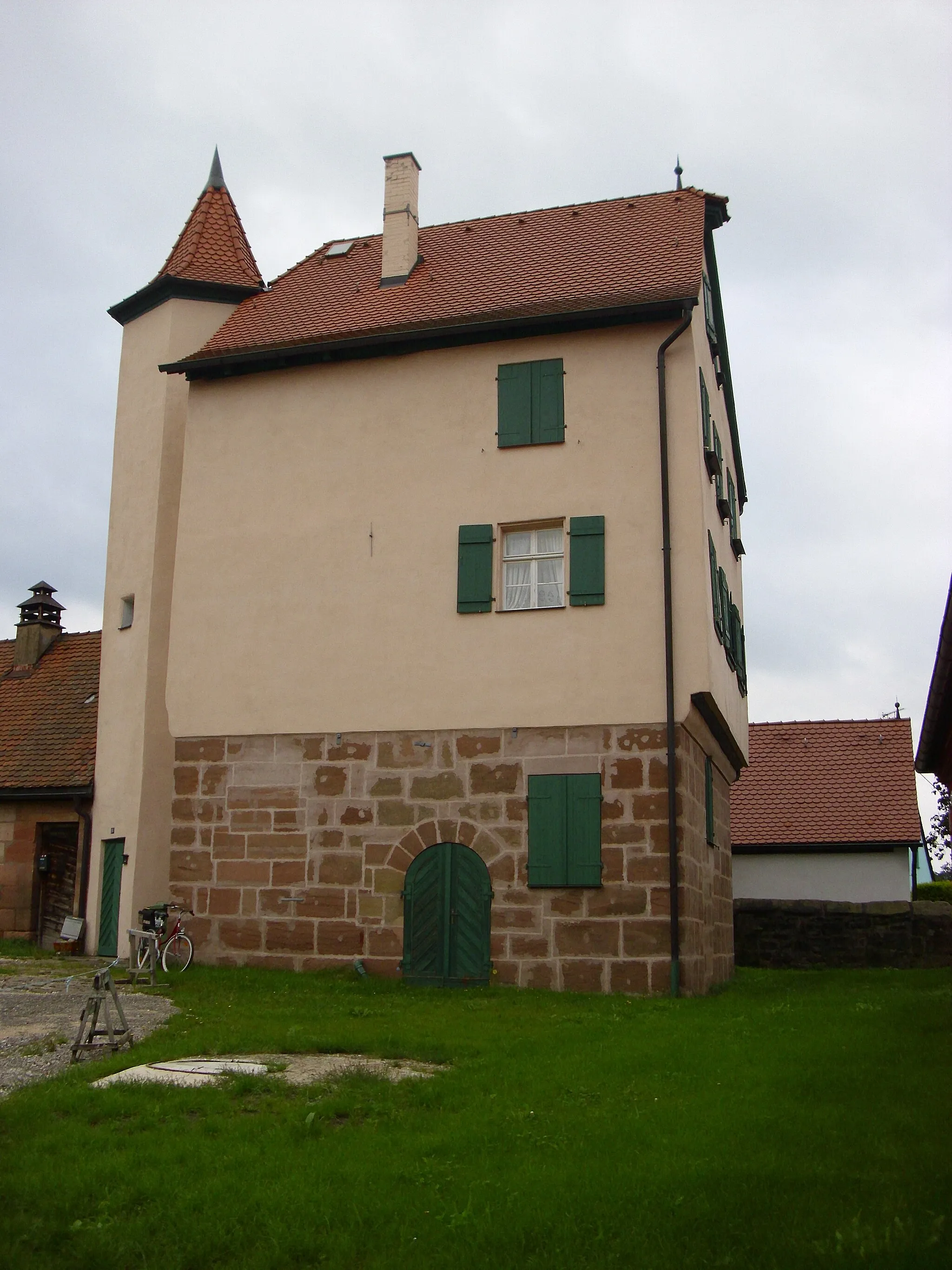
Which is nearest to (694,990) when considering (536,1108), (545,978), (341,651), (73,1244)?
(545,978)

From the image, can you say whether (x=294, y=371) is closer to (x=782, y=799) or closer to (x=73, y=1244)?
(x=73, y=1244)

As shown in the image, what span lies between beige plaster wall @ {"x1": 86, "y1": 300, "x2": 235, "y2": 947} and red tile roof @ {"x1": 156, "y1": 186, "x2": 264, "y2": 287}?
0.55m

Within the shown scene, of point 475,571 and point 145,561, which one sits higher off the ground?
point 145,561

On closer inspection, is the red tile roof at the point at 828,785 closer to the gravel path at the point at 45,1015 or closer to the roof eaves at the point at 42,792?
the roof eaves at the point at 42,792

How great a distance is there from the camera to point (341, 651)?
16.5 meters

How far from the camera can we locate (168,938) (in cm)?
1628

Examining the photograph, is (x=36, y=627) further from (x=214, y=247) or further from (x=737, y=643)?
(x=737, y=643)

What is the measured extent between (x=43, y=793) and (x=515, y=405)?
9676 millimetres

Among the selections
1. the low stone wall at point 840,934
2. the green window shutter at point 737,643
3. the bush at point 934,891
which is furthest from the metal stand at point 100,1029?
the bush at point 934,891

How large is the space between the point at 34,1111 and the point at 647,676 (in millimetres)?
9033

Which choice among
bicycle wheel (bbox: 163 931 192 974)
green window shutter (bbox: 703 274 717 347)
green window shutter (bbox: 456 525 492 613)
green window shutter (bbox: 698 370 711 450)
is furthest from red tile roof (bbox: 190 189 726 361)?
bicycle wheel (bbox: 163 931 192 974)

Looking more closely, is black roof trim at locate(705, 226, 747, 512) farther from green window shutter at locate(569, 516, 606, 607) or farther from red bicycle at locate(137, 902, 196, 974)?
red bicycle at locate(137, 902, 196, 974)

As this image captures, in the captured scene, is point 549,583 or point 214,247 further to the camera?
point 214,247

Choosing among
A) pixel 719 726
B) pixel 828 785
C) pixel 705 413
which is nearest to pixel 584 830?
pixel 719 726
